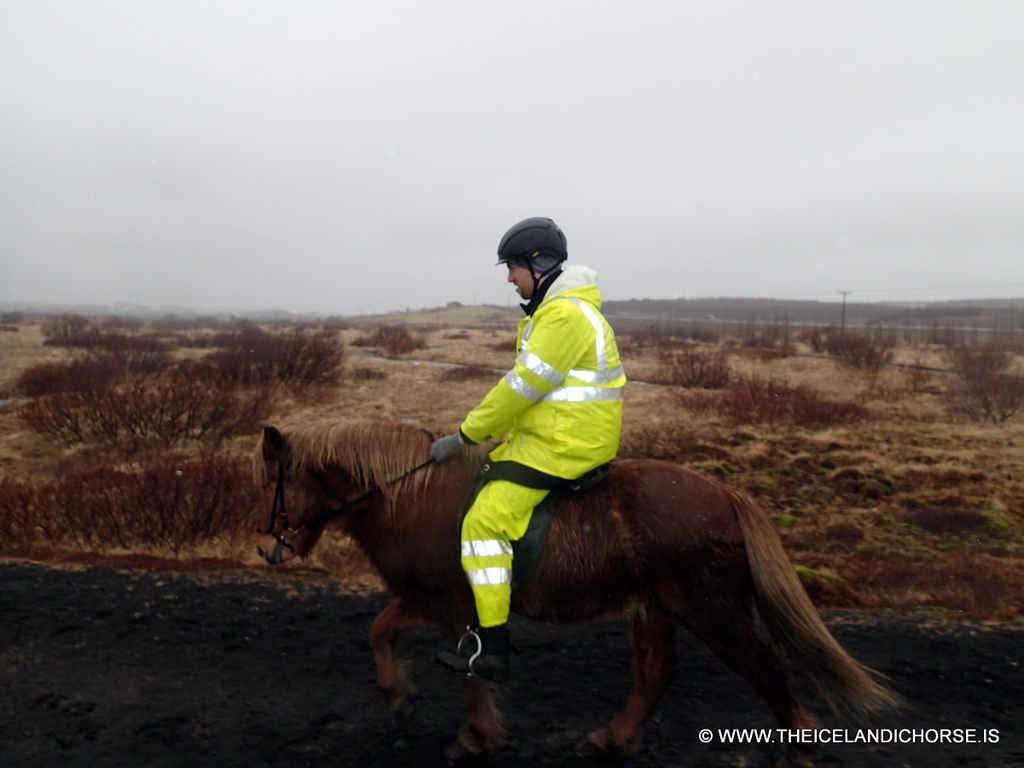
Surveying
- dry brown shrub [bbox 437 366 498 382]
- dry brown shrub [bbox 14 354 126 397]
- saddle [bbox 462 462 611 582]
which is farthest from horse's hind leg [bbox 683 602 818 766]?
dry brown shrub [bbox 437 366 498 382]

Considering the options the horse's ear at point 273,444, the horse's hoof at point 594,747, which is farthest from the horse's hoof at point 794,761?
the horse's ear at point 273,444

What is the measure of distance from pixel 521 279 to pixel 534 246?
0.17 m

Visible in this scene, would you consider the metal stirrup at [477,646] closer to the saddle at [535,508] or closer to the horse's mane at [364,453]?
the saddle at [535,508]

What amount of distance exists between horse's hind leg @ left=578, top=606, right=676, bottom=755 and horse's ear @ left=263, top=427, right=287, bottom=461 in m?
1.87

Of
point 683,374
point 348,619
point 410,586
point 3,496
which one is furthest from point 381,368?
point 410,586

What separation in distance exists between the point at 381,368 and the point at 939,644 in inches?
815

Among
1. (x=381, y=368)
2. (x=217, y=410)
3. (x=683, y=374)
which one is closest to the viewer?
(x=217, y=410)

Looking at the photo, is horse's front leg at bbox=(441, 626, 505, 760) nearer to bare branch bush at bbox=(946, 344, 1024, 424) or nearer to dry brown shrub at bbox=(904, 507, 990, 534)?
dry brown shrub at bbox=(904, 507, 990, 534)

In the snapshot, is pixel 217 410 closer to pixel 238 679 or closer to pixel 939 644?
pixel 238 679

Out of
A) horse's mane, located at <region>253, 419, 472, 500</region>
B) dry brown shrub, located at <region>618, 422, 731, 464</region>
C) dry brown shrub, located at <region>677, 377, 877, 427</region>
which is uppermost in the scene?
horse's mane, located at <region>253, 419, 472, 500</region>

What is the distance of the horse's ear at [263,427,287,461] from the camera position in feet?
10.6

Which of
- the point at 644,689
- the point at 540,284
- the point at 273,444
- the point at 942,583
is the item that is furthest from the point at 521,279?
the point at 942,583

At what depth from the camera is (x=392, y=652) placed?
10.9 feet

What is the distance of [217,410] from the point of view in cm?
1166
